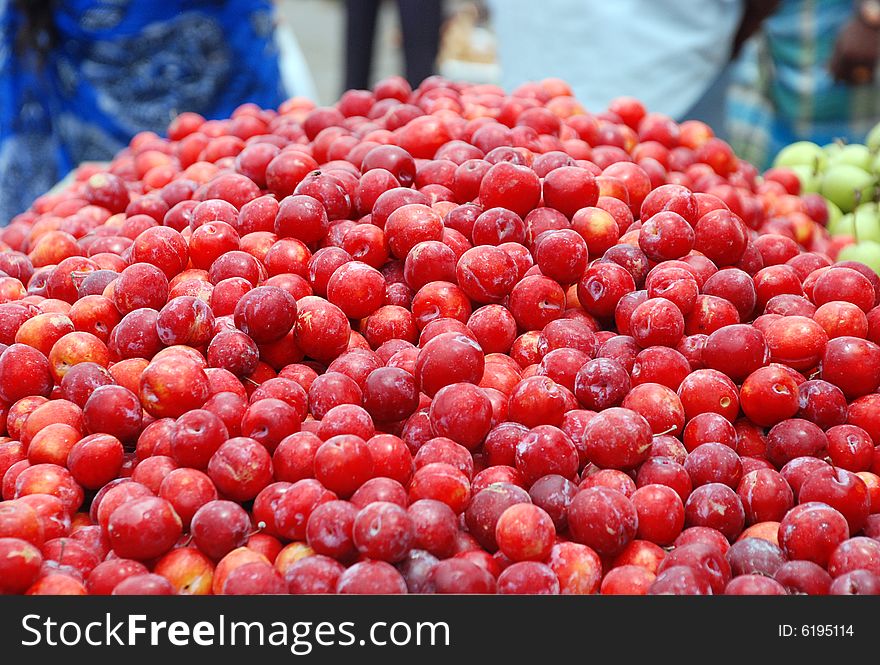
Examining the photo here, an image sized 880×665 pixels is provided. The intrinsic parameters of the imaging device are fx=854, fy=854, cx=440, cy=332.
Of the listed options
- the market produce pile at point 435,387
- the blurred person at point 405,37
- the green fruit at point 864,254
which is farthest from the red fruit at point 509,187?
the blurred person at point 405,37

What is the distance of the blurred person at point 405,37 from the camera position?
4668mm

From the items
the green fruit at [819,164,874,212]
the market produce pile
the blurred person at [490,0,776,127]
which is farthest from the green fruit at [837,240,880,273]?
the blurred person at [490,0,776,127]

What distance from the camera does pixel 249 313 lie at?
1332 mm

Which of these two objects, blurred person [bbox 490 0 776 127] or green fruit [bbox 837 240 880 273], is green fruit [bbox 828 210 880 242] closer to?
green fruit [bbox 837 240 880 273]

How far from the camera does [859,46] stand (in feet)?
13.6

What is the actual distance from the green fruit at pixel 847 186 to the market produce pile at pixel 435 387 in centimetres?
94

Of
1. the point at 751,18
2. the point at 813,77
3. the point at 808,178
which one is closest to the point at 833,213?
the point at 808,178

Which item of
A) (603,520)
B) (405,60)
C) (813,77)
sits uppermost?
(405,60)

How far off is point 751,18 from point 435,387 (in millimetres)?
2857

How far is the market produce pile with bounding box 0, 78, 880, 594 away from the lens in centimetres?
109

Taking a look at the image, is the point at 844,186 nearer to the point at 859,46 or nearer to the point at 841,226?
the point at 841,226

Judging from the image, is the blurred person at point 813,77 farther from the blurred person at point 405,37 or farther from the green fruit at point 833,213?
the green fruit at point 833,213

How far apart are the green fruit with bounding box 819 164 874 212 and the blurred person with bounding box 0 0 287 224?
2518 mm
